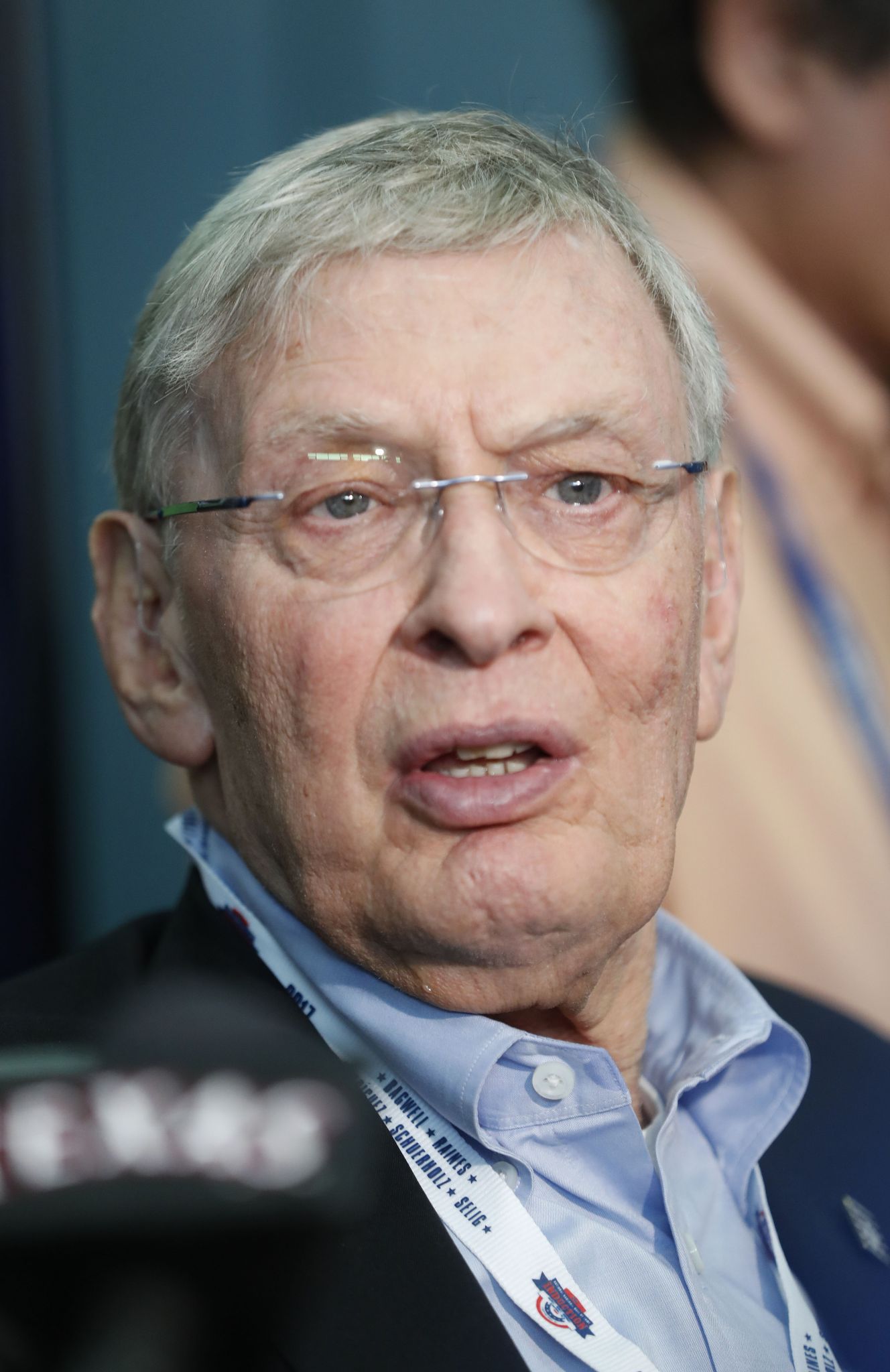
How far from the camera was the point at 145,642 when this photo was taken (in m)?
1.67

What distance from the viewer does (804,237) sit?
262 cm

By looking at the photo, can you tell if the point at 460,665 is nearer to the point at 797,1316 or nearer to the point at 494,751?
the point at 494,751

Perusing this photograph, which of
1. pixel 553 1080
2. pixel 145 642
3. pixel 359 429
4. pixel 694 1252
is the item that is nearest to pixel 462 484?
pixel 359 429

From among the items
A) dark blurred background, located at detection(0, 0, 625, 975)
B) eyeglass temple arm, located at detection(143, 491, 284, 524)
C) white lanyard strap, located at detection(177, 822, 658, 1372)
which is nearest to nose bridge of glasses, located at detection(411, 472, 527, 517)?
eyeglass temple arm, located at detection(143, 491, 284, 524)

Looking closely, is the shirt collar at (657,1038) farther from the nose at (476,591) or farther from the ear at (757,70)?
the ear at (757,70)

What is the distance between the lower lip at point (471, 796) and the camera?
4.50ft

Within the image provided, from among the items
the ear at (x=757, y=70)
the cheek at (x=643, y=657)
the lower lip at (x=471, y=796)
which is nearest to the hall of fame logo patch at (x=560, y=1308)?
A: the lower lip at (x=471, y=796)

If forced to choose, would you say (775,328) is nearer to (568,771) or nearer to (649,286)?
(649,286)

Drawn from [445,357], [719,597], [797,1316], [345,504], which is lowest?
[797,1316]

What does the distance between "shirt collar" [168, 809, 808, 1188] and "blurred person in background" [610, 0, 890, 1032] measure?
0.63 m

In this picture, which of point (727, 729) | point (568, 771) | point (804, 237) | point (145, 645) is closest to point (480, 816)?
point (568, 771)

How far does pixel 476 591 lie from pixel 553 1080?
1.75ft

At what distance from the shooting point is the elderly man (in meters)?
1.37

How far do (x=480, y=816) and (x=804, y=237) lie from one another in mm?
1757
